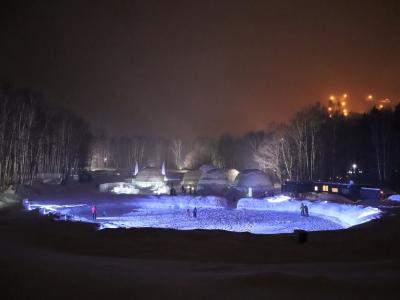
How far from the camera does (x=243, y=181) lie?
48438mm

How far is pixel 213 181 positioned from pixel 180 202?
13.2 m

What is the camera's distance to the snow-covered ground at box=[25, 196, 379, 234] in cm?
2675

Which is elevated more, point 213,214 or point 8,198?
point 8,198

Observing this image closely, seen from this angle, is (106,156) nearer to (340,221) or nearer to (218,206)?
(218,206)

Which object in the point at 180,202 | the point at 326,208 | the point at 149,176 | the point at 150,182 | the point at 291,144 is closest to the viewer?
the point at 326,208

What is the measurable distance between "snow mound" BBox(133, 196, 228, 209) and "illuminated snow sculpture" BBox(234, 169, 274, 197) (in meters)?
6.10

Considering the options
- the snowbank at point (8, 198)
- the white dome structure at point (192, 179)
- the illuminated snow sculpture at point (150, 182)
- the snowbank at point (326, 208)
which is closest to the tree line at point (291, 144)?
the snowbank at point (8, 198)

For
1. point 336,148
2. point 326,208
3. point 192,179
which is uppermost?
point 336,148

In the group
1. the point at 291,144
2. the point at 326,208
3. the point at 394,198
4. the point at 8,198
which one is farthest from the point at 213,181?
the point at 8,198

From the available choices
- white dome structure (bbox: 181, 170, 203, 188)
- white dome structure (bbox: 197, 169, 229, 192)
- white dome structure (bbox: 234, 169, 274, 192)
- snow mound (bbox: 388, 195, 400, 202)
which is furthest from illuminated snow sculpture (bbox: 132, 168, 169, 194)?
snow mound (bbox: 388, 195, 400, 202)

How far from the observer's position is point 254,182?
157ft

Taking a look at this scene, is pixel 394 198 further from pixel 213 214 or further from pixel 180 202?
pixel 180 202

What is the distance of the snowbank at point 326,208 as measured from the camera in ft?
91.7

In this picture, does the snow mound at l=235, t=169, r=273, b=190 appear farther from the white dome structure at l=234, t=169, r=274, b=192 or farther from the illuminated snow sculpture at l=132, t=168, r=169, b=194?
the illuminated snow sculpture at l=132, t=168, r=169, b=194
